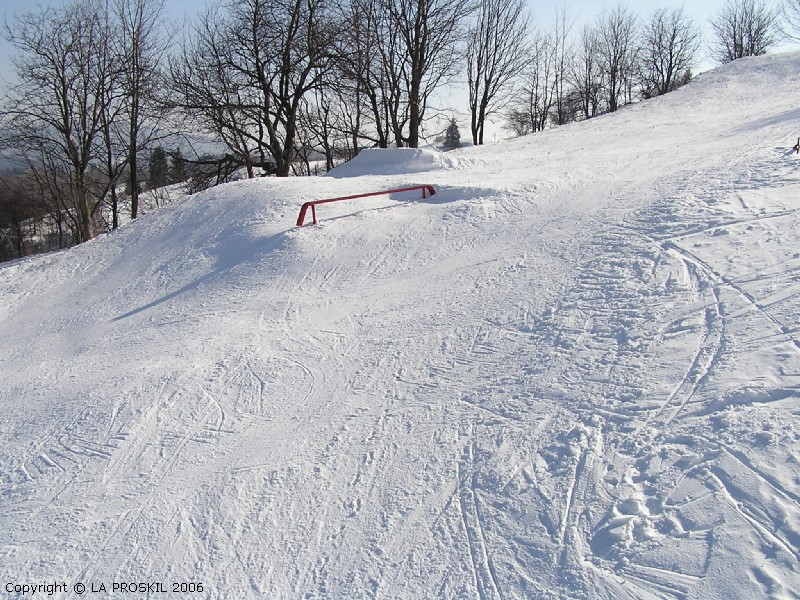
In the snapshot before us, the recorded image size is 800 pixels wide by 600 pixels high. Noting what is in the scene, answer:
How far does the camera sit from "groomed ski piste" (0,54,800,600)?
3123 mm

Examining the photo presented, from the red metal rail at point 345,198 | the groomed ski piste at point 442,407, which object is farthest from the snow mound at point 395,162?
the groomed ski piste at point 442,407

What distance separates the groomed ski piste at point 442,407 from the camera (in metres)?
3.12

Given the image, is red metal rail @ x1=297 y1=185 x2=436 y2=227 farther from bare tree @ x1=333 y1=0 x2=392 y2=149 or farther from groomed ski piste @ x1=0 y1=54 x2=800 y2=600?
bare tree @ x1=333 y1=0 x2=392 y2=149

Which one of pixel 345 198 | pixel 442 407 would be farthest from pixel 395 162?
pixel 442 407

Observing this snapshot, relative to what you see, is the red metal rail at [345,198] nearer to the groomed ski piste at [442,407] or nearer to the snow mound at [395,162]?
the groomed ski piste at [442,407]

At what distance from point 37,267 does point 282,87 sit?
1105 centimetres

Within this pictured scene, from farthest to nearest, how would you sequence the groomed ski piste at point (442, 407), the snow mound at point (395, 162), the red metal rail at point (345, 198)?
the snow mound at point (395, 162) → the red metal rail at point (345, 198) → the groomed ski piste at point (442, 407)

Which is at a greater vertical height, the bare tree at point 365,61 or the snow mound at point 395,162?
the bare tree at point 365,61

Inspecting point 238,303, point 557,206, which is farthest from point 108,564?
point 557,206

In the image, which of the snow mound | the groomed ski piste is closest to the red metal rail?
the groomed ski piste

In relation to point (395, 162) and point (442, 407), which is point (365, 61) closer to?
point (395, 162)

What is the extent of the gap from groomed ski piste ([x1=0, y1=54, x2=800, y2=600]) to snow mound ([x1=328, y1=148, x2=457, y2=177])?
15.0 ft

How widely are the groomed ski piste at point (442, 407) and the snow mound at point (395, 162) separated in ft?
15.0

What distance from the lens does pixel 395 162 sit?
13547mm
